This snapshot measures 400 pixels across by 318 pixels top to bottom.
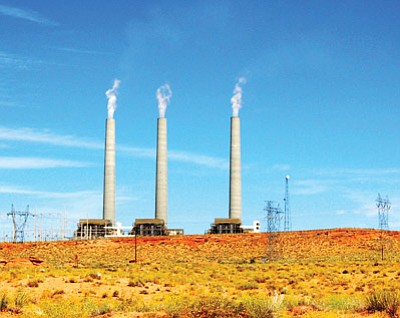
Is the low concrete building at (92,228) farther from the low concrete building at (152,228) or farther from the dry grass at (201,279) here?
the dry grass at (201,279)

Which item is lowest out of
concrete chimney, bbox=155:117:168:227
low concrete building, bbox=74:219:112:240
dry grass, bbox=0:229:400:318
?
dry grass, bbox=0:229:400:318

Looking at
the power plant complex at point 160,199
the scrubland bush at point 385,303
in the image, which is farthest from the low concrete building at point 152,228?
the scrubland bush at point 385,303

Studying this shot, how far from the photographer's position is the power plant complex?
340ft

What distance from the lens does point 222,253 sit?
8281cm

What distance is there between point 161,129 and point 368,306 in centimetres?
8730

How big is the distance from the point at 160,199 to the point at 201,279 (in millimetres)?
61417

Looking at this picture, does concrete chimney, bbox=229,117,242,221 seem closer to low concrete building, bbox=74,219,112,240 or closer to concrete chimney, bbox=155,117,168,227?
concrete chimney, bbox=155,117,168,227

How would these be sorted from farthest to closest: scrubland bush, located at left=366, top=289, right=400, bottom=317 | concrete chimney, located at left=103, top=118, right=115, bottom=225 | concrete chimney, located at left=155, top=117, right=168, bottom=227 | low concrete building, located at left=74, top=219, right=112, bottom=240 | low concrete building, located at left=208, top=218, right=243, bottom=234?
concrete chimney, located at left=103, top=118, right=115, bottom=225 < low concrete building, located at left=74, top=219, right=112, bottom=240 < concrete chimney, located at left=155, top=117, right=168, bottom=227 < low concrete building, located at left=208, top=218, right=243, bottom=234 < scrubland bush, located at left=366, top=289, right=400, bottom=317

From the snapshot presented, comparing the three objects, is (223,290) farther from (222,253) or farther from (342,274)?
(222,253)

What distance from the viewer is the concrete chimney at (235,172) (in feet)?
338

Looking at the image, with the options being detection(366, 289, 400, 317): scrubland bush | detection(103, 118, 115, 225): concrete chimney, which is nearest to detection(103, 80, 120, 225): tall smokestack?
detection(103, 118, 115, 225): concrete chimney

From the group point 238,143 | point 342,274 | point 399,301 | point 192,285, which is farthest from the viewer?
point 238,143

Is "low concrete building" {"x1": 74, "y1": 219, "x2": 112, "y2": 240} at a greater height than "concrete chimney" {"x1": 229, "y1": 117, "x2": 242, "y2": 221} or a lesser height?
lesser

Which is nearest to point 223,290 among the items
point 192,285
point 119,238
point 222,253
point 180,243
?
point 192,285
